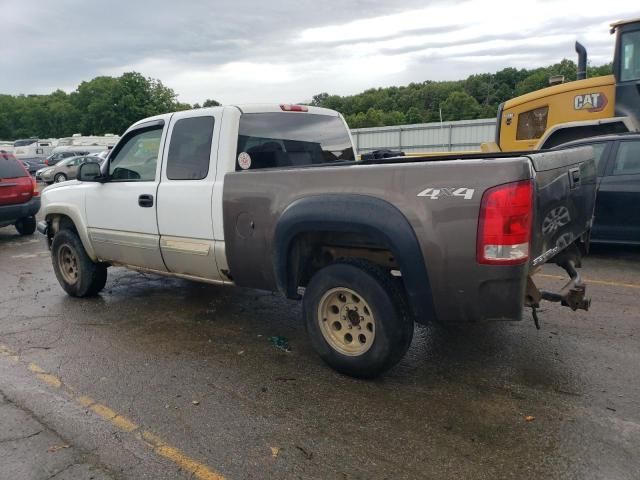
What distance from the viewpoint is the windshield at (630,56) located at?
8.66 m

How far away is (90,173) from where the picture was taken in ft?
17.7

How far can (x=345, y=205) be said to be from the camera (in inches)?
136

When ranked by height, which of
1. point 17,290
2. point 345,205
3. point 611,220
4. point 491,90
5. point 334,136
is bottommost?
point 17,290

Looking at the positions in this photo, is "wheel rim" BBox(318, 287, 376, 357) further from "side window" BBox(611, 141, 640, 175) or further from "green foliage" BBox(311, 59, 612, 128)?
"green foliage" BBox(311, 59, 612, 128)

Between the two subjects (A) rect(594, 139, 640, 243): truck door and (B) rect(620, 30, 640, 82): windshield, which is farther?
(B) rect(620, 30, 640, 82): windshield

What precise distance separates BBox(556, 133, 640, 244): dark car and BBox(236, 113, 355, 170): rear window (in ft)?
10.6

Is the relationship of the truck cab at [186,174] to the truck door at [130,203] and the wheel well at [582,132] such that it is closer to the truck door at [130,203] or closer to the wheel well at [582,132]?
the truck door at [130,203]

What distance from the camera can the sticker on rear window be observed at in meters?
4.45

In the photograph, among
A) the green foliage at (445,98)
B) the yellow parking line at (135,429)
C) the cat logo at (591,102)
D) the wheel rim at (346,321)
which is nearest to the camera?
the yellow parking line at (135,429)

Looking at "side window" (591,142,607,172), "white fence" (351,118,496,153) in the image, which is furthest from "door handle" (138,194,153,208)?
"white fence" (351,118,496,153)

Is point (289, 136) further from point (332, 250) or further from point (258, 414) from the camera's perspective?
point (258, 414)

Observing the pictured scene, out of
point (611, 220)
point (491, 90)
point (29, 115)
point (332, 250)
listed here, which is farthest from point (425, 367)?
point (29, 115)

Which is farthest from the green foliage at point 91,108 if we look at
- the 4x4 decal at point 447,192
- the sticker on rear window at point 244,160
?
the 4x4 decal at point 447,192

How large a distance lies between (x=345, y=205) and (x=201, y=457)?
5.57 ft
